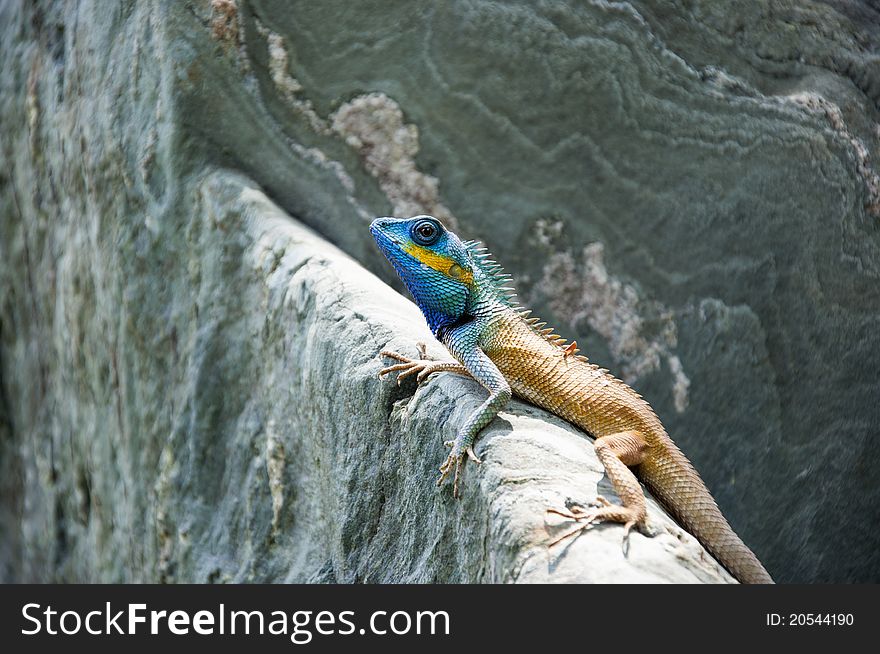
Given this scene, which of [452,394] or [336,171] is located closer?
[452,394]

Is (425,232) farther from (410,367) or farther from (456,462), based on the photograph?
(456,462)

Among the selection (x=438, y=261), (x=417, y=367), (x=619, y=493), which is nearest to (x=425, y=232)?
(x=438, y=261)

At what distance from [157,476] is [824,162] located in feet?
14.5

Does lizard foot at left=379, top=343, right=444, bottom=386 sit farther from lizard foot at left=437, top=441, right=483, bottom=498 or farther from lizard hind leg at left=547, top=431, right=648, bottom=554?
lizard hind leg at left=547, top=431, right=648, bottom=554

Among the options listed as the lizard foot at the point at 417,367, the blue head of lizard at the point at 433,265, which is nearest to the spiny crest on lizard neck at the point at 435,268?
the blue head of lizard at the point at 433,265

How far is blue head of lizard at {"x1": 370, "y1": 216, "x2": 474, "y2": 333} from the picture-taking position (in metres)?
3.98

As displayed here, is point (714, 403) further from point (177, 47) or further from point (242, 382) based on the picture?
point (177, 47)

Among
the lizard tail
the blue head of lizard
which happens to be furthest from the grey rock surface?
the lizard tail

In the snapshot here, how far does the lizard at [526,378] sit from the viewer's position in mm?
3373

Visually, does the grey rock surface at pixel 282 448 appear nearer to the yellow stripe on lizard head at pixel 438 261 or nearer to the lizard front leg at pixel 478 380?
the lizard front leg at pixel 478 380

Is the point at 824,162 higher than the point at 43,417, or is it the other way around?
the point at 824,162

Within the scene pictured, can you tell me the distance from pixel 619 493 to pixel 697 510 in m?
0.62

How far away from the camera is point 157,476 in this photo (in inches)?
236

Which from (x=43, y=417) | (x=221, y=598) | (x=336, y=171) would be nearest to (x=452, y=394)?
(x=221, y=598)
